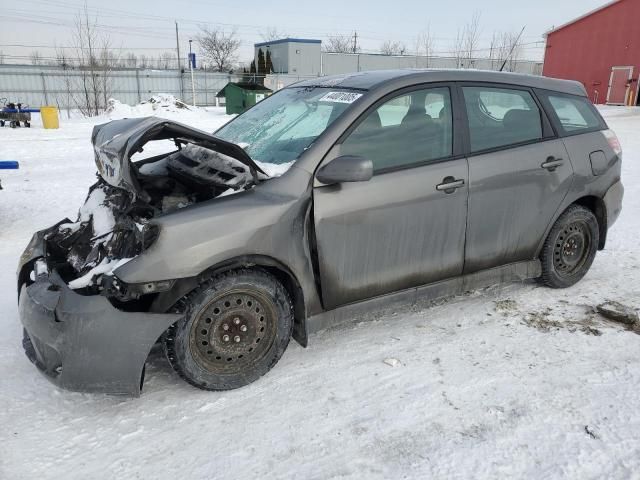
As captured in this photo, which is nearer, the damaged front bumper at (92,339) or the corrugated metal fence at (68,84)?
the damaged front bumper at (92,339)

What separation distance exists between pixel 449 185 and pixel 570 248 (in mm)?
1624

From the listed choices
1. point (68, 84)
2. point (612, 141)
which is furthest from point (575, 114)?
point (68, 84)

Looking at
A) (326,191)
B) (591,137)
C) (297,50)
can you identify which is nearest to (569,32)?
(297,50)

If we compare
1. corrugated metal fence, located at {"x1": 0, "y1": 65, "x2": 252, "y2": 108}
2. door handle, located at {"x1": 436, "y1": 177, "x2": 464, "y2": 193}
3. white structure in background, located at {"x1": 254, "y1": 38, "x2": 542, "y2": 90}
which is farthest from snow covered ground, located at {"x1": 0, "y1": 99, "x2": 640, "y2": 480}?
white structure in background, located at {"x1": 254, "y1": 38, "x2": 542, "y2": 90}

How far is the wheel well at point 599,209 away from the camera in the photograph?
4.25 meters

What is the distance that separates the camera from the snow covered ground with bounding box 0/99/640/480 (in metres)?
2.33

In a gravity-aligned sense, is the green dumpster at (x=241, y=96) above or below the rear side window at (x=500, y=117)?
above

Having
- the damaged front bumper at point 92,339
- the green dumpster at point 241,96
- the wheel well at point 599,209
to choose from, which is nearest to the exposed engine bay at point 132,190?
the damaged front bumper at point 92,339

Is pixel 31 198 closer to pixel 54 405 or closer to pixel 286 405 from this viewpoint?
pixel 54 405

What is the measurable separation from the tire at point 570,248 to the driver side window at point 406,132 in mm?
1354

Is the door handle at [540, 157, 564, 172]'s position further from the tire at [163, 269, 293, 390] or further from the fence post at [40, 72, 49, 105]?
the fence post at [40, 72, 49, 105]

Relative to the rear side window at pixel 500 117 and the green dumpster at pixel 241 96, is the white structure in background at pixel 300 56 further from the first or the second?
the rear side window at pixel 500 117

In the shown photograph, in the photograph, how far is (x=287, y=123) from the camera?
3506 millimetres

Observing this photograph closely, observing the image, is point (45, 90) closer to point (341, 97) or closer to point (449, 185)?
point (341, 97)
